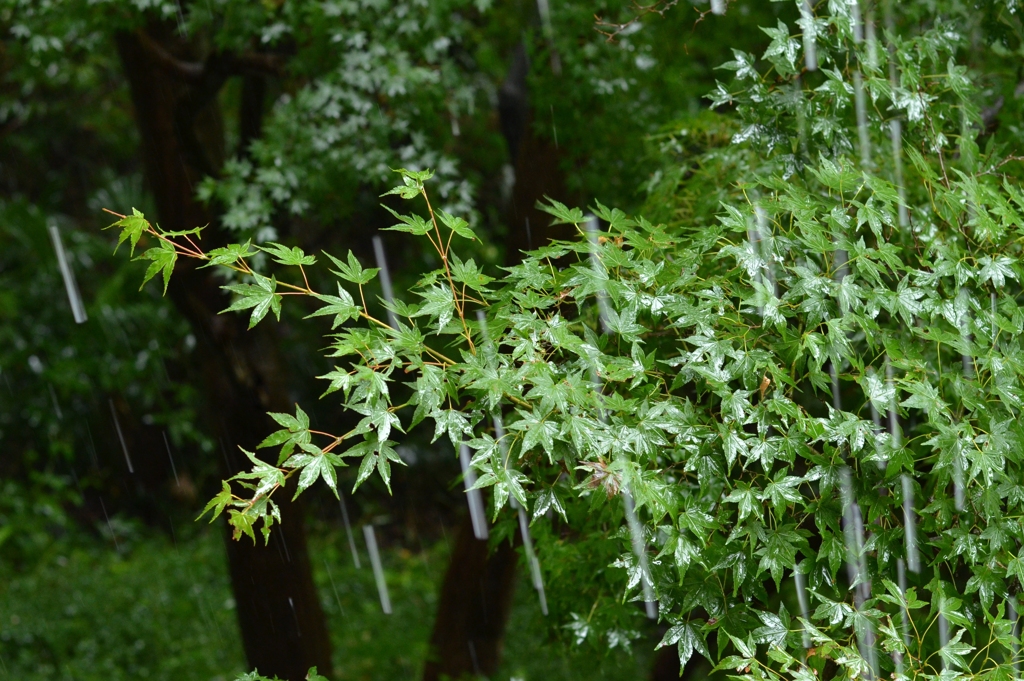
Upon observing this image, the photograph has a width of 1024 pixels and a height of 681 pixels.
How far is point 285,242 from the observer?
20.7 feet

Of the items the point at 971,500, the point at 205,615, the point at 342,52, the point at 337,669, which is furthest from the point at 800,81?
the point at 205,615

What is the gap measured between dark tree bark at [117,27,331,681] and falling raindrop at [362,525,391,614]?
3180 mm

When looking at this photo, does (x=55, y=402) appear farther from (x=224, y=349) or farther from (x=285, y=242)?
(x=224, y=349)

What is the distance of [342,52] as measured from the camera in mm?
4395

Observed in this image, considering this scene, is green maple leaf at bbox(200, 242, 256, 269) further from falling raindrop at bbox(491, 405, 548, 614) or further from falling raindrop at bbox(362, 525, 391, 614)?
falling raindrop at bbox(362, 525, 391, 614)

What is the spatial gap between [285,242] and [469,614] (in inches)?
109

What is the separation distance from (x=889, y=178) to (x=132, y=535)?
9.14 metres

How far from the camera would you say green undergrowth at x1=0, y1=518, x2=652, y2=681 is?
736 cm

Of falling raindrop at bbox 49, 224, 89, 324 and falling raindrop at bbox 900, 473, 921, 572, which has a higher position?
falling raindrop at bbox 49, 224, 89, 324

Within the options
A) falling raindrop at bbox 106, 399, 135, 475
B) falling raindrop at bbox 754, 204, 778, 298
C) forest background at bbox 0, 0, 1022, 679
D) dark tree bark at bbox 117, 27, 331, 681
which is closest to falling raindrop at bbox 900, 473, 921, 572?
falling raindrop at bbox 754, 204, 778, 298

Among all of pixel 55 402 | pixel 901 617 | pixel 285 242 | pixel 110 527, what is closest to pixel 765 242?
pixel 901 617

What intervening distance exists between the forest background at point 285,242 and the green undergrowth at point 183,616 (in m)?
0.03

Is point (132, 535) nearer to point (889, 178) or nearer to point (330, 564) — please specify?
point (330, 564)

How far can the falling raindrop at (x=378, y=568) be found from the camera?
856cm
